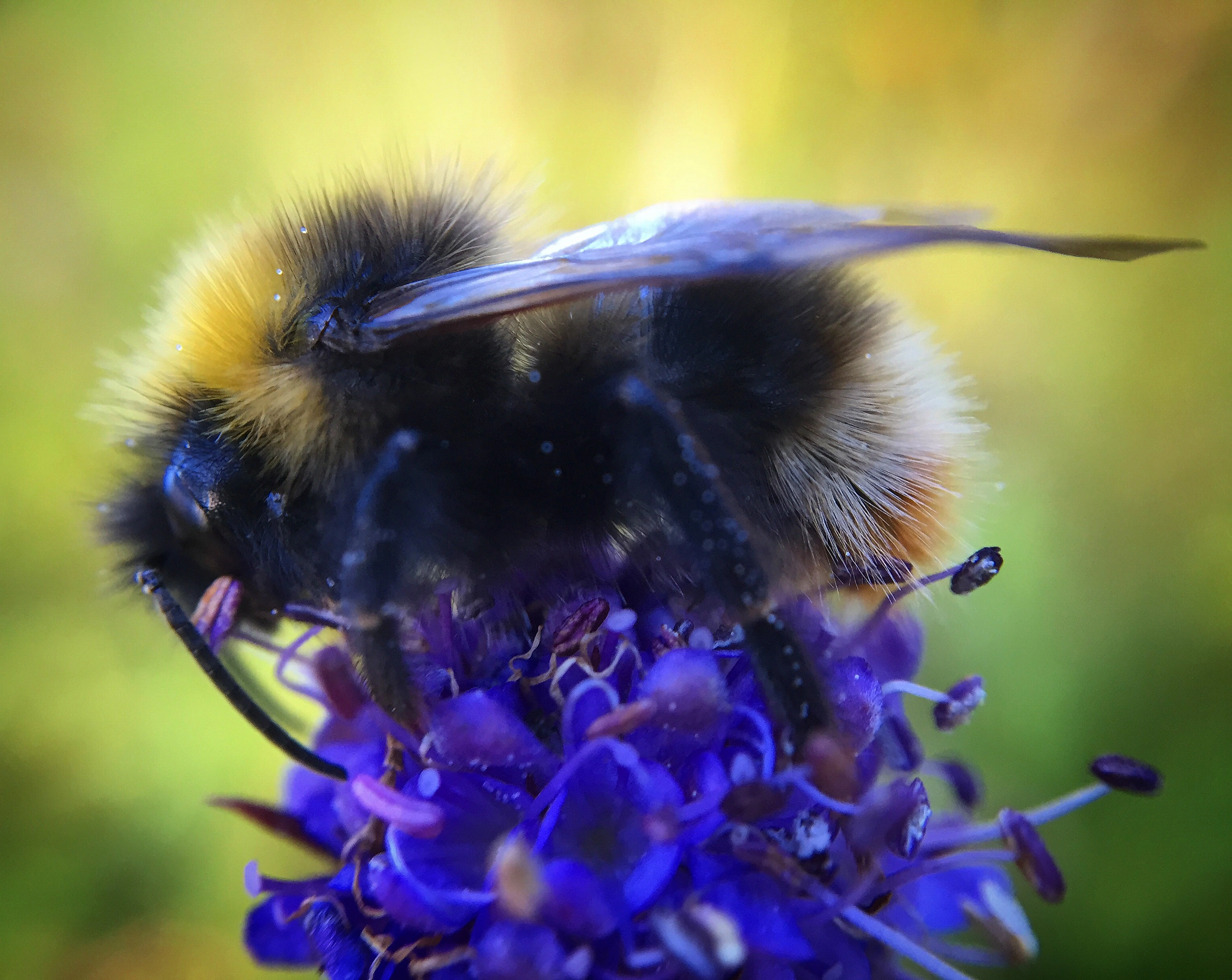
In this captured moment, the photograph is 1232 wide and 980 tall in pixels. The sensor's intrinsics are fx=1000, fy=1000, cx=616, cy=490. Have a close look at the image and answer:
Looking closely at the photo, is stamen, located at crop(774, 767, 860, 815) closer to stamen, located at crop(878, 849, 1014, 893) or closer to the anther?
stamen, located at crop(878, 849, 1014, 893)

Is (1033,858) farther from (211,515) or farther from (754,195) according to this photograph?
(754,195)

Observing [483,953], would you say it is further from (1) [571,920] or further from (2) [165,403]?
(2) [165,403]

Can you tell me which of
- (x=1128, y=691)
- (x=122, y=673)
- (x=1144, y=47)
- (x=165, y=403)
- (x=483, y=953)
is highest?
(x=1144, y=47)

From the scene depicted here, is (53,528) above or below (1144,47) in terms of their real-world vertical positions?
below

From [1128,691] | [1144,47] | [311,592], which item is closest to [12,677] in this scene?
[311,592]

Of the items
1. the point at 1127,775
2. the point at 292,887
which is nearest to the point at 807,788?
the point at 1127,775

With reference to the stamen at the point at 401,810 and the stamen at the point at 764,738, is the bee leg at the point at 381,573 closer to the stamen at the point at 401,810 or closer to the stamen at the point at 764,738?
the stamen at the point at 401,810

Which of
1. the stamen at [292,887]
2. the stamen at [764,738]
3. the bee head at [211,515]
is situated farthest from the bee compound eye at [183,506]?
the stamen at [764,738]
